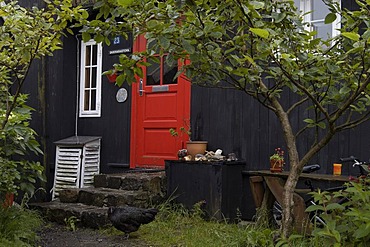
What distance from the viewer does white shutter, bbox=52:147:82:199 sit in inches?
284

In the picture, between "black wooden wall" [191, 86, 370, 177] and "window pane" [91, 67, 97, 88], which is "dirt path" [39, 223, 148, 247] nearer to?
"black wooden wall" [191, 86, 370, 177]

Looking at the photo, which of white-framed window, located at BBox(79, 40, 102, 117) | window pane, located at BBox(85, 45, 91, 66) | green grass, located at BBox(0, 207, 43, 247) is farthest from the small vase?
window pane, located at BBox(85, 45, 91, 66)

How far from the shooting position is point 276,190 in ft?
15.8

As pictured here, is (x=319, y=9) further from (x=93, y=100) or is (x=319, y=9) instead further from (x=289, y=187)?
(x=93, y=100)

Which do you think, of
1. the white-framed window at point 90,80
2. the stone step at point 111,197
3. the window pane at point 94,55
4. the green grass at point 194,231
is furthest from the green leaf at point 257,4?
the window pane at point 94,55

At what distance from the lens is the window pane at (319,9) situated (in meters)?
5.39

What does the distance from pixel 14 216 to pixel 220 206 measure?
2067mm

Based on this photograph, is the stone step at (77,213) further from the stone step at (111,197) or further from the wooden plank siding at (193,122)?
the wooden plank siding at (193,122)

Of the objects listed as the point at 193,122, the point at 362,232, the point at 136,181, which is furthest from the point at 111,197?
the point at 362,232

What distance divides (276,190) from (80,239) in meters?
1.95

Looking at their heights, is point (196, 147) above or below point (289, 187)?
above

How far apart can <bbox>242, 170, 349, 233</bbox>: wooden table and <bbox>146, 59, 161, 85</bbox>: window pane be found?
2095 millimetres

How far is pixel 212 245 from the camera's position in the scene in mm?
4105

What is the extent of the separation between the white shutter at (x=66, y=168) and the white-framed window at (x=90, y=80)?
0.70 metres
